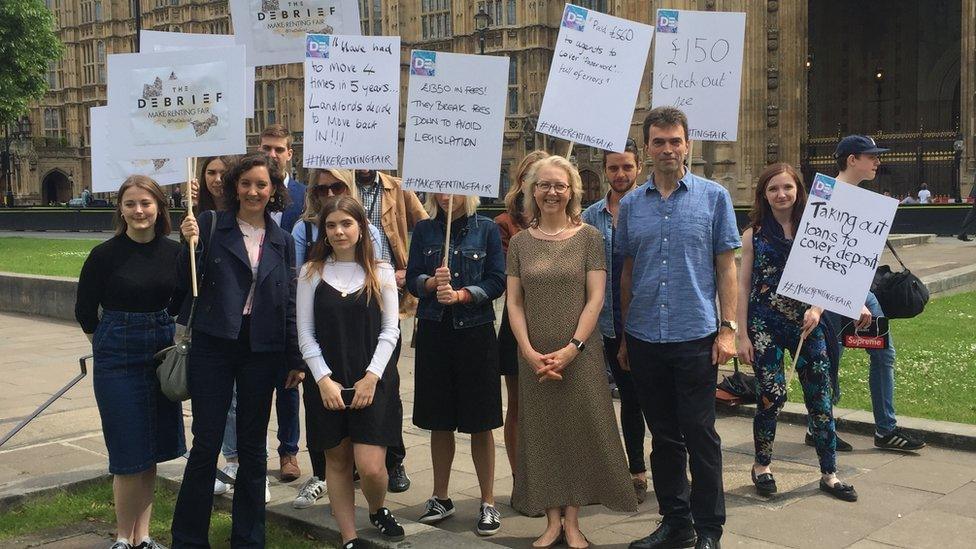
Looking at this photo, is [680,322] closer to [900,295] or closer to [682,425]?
[682,425]

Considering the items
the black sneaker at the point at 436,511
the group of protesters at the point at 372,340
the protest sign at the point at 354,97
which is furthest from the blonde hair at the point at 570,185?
the black sneaker at the point at 436,511

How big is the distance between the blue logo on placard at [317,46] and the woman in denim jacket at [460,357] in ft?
4.75

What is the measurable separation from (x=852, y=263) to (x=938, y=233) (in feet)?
69.8

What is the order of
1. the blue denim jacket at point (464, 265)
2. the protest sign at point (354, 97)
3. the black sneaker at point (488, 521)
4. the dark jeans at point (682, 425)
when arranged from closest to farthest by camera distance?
1. the dark jeans at point (682, 425)
2. the black sneaker at point (488, 521)
3. the blue denim jacket at point (464, 265)
4. the protest sign at point (354, 97)

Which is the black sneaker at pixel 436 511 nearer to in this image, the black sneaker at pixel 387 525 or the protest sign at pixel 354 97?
the black sneaker at pixel 387 525

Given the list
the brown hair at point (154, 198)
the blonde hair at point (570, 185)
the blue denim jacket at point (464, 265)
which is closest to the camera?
the brown hair at point (154, 198)

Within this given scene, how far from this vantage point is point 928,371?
8516 mm

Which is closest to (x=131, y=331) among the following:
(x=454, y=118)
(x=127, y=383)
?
(x=127, y=383)

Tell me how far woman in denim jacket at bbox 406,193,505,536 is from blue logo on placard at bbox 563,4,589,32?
1.43 m

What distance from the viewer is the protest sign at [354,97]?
229 inches

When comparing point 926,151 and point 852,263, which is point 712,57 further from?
point 926,151

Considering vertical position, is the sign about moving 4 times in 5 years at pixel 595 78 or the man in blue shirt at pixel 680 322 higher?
the sign about moving 4 times in 5 years at pixel 595 78

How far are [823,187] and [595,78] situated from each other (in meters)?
1.43

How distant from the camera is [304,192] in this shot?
6496 mm
